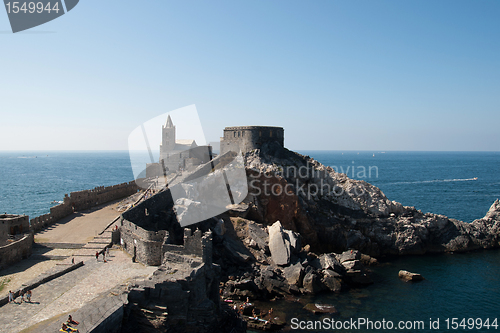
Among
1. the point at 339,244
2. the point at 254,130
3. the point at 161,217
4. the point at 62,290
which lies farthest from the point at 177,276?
the point at 254,130

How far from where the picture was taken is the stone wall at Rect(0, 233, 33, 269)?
19797mm

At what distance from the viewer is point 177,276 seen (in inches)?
614

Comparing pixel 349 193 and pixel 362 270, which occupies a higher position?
pixel 349 193

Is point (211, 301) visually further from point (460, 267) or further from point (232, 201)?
point (460, 267)

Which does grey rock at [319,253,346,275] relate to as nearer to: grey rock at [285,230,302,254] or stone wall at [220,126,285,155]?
grey rock at [285,230,302,254]

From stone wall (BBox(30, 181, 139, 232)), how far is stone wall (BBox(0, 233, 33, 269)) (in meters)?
5.65

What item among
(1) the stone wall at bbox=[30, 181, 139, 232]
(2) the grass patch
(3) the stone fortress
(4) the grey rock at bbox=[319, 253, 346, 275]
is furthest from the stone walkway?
(3) the stone fortress

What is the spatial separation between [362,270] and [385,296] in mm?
3221

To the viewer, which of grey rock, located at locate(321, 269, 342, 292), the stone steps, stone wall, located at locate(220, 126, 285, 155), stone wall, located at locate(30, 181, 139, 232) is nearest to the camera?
the stone steps

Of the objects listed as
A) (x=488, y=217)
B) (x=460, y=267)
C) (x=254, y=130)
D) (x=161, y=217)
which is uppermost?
(x=254, y=130)

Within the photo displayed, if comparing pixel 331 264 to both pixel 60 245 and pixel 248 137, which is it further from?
pixel 60 245

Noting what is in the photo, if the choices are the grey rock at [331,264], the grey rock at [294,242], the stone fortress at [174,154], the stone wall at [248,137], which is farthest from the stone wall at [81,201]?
the grey rock at [331,264]

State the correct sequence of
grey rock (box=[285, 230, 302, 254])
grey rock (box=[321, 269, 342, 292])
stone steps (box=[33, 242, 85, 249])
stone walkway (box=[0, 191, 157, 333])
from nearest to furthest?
stone walkway (box=[0, 191, 157, 333]) < stone steps (box=[33, 242, 85, 249]) < grey rock (box=[321, 269, 342, 292]) < grey rock (box=[285, 230, 302, 254])

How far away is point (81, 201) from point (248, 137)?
21.0 metres
